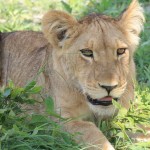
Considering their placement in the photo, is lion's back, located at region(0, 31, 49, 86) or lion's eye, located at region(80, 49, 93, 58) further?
lion's back, located at region(0, 31, 49, 86)

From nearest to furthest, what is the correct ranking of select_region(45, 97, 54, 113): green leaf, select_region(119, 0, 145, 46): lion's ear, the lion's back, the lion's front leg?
1. the lion's front leg
2. select_region(45, 97, 54, 113): green leaf
3. select_region(119, 0, 145, 46): lion's ear
4. the lion's back

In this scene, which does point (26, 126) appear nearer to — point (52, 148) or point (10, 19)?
point (52, 148)

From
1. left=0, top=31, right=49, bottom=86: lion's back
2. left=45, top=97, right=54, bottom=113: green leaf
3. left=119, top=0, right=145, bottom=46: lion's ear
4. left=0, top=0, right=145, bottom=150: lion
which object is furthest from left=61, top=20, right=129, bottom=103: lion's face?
left=0, top=31, right=49, bottom=86: lion's back

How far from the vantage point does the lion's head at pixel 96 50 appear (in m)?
3.87

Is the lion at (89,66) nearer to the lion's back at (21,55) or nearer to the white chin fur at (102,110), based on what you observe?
the white chin fur at (102,110)

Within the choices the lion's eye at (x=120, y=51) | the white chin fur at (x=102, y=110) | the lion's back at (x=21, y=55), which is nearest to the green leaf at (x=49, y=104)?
the white chin fur at (x=102, y=110)

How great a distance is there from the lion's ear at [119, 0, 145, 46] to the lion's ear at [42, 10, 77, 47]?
12.9 inches

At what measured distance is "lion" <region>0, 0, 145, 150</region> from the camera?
3867 millimetres

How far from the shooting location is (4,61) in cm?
492

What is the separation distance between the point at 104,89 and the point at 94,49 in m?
0.26

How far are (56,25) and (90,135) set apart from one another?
70 centimetres

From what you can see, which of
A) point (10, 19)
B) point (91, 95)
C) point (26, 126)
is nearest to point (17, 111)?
point (26, 126)

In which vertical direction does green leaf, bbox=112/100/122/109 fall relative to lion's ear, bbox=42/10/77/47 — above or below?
below

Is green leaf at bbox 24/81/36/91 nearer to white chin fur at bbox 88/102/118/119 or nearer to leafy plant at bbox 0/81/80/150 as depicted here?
leafy plant at bbox 0/81/80/150
